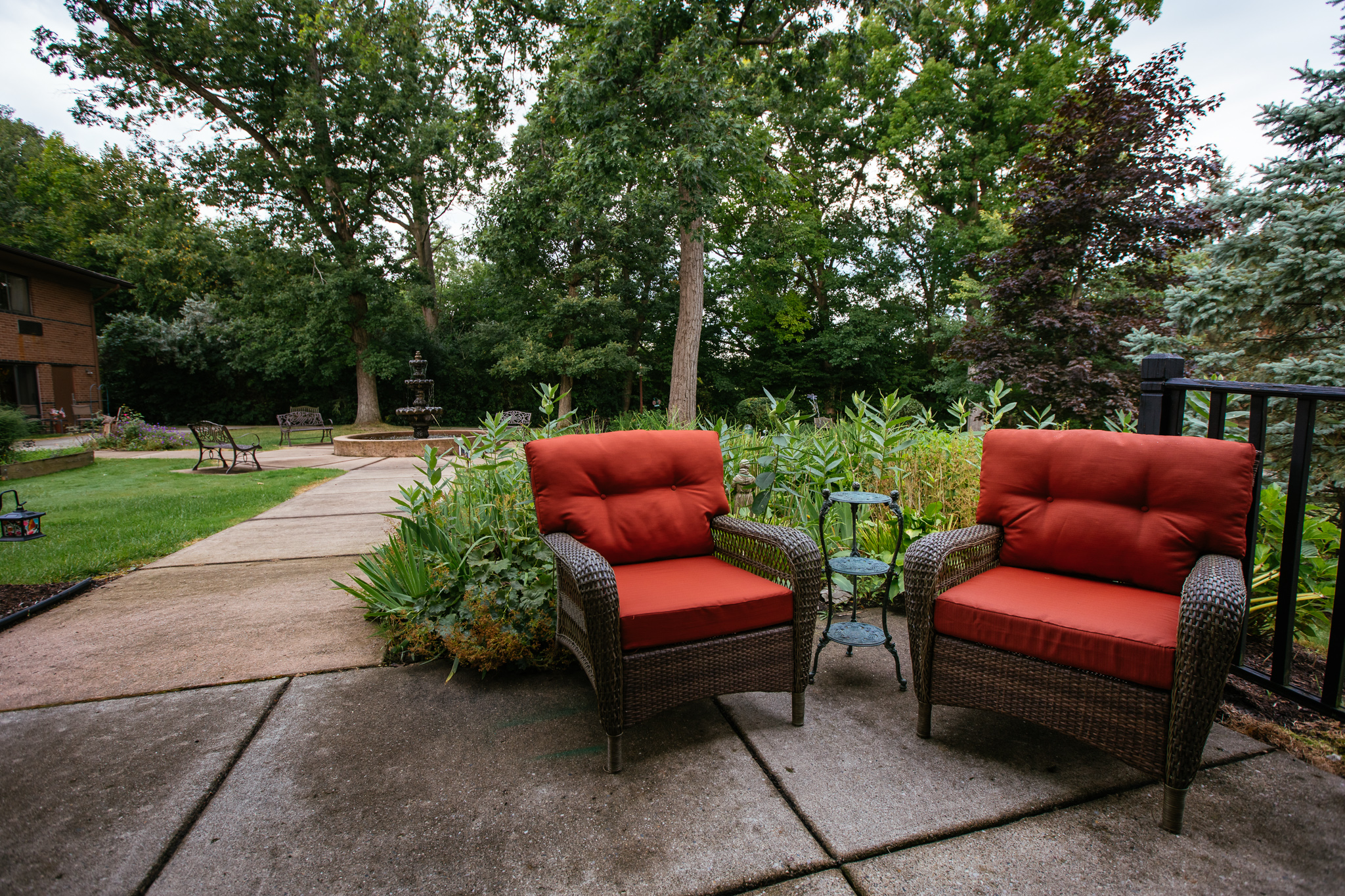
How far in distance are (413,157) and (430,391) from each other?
766 centimetres

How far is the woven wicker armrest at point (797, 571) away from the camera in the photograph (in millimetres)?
1982

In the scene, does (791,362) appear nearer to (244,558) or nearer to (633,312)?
(633,312)

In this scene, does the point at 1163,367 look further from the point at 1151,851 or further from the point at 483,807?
the point at 483,807

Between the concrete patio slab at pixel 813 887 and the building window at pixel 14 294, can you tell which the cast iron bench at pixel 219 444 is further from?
the building window at pixel 14 294

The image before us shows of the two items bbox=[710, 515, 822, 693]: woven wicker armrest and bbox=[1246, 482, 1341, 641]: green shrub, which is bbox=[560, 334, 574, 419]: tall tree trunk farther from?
bbox=[1246, 482, 1341, 641]: green shrub

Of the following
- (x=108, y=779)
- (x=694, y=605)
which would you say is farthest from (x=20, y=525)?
(x=694, y=605)

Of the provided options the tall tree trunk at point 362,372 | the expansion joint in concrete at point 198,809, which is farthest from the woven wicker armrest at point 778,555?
the tall tree trunk at point 362,372

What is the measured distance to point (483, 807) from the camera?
1.65 meters

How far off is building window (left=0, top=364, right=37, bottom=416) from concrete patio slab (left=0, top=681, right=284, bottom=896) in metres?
21.8

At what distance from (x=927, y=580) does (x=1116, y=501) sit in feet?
2.41

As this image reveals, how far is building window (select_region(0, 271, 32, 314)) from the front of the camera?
54.9 ft

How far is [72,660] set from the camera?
8.16ft

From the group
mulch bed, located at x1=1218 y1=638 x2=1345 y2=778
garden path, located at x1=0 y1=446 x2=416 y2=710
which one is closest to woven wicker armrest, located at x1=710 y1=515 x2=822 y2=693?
mulch bed, located at x1=1218 y1=638 x2=1345 y2=778

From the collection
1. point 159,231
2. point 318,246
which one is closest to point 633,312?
point 318,246
